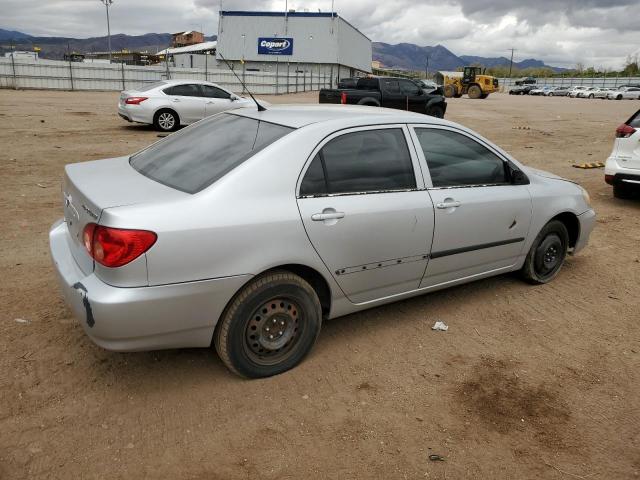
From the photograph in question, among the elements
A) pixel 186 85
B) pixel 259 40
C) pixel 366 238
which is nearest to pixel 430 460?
pixel 366 238

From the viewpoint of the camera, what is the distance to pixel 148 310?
9.20 ft

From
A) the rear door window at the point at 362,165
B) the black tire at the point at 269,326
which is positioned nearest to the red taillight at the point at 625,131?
the rear door window at the point at 362,165

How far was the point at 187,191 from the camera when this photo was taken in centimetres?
309

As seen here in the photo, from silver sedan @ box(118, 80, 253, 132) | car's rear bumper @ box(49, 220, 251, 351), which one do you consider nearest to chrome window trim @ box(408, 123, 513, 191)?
car's rear bumper @ box(49, 220, 251, 351)

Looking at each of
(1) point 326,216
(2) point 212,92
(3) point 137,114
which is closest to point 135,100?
(3) point 137,114

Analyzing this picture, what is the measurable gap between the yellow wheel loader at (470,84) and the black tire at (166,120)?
35246mm

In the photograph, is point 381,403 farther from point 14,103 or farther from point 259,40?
point 259,40

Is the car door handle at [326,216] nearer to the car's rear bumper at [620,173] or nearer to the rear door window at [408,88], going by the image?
the car's rear bumper at [620,173]

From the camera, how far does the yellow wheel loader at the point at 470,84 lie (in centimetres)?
4475

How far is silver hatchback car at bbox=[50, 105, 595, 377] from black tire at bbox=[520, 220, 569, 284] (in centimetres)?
37

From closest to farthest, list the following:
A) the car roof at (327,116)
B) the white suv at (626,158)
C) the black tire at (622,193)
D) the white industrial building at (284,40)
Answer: the car roof at (327,116) < the white suv at (626,158) < the black tire at (622,193) < the white industrial building at (284,40)

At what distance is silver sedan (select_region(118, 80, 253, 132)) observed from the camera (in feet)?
46.5

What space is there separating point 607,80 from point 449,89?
4388 cm

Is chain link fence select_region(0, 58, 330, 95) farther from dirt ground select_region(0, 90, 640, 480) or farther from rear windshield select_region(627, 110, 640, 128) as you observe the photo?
dirt ground select_region(0, 90, 640, 480)
